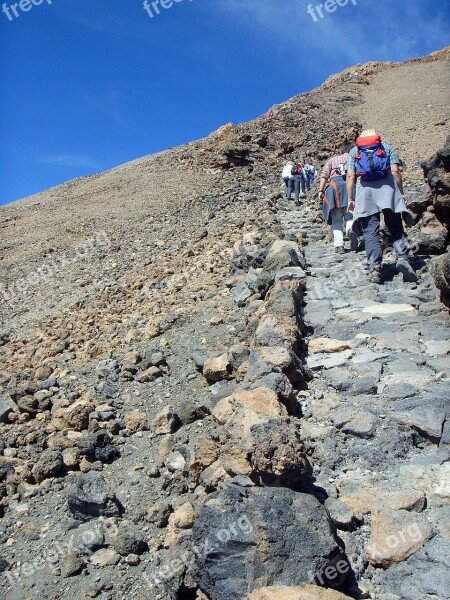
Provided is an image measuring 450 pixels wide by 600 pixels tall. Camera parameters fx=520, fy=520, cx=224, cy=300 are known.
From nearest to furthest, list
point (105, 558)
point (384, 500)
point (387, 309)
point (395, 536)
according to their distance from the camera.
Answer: point (395, 536)
point (384, 500)
point (105, 558)
point (387, 309)

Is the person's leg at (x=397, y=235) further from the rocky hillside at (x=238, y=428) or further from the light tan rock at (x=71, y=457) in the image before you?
the light tan rock at (x=71, y=457)

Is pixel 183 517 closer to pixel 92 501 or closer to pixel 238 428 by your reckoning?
pixel 238 428

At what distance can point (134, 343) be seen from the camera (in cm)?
616

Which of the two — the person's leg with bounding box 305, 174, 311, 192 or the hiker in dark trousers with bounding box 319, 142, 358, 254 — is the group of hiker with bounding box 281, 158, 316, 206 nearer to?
the person's leg with bounding box 305, 174, 311, 192

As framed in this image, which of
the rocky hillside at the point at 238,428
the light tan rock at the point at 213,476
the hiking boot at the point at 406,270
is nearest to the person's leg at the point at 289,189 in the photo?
the rocky hillside at the point at 238,428

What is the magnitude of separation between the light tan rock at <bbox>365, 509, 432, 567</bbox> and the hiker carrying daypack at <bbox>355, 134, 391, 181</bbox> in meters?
4.15

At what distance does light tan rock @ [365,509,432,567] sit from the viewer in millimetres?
2414

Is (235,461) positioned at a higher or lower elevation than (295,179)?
lower

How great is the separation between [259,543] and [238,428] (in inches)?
29.0

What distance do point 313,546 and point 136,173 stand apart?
20802 millimetres

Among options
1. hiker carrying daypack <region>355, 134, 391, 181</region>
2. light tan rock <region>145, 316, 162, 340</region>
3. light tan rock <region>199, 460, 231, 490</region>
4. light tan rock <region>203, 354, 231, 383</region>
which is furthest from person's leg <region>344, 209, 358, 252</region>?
light tan rock <region>199, 460, 231, 490</region>

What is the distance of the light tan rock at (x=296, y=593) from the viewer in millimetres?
1997

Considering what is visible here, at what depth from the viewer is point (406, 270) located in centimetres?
566

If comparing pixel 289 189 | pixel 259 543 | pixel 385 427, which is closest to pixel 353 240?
pixel 385 427
